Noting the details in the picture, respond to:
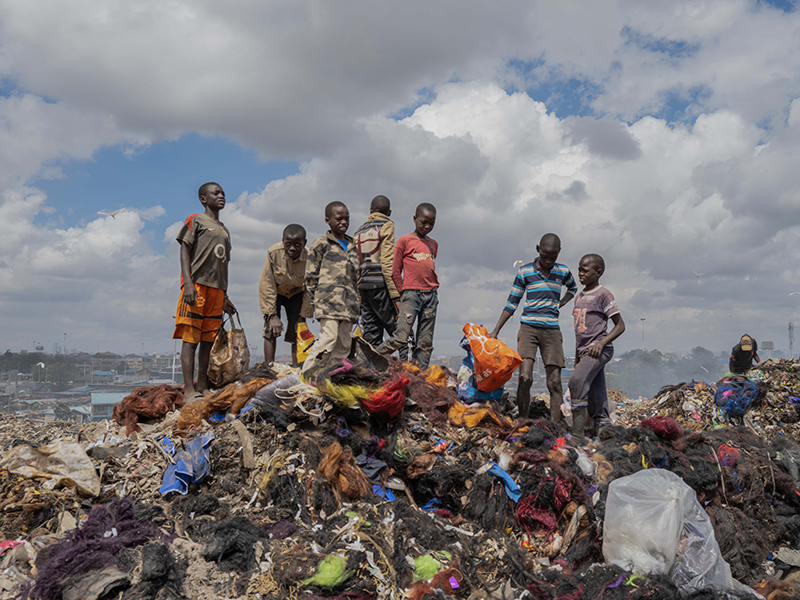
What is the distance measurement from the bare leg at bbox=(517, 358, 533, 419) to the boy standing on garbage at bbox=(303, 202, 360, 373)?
2.07m

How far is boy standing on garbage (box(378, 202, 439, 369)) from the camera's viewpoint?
6.66 m

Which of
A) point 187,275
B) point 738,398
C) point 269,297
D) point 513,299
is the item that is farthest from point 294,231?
point 738,398

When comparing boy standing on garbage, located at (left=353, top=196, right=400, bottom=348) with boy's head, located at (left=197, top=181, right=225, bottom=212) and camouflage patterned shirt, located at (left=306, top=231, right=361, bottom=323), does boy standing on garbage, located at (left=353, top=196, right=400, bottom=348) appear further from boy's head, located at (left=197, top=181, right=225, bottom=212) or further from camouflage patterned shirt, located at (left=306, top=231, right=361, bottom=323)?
boy's head, located at (left=197, top=181, right=225, bottom=212)

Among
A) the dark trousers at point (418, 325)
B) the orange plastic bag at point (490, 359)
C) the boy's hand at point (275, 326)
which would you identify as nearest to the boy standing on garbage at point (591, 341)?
the orange plastic bag at point (490, 359)

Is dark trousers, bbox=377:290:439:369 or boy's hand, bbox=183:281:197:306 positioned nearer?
boy's hand, bbox=183:281:197:306

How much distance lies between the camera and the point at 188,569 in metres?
3.26

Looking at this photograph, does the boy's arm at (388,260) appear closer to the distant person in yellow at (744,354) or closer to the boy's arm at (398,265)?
the boy's arm at (398,265)

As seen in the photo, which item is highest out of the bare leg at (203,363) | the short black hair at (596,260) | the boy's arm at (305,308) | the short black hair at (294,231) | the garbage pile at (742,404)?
the short black hair at (294,231)

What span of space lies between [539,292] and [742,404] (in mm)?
5974

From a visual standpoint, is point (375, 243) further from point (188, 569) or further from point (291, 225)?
point (188, 569)

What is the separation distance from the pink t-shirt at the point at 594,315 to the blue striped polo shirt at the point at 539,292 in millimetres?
292

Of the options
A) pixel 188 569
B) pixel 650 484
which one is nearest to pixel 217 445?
pixel 188 569

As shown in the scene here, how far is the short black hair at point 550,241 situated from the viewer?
592cm

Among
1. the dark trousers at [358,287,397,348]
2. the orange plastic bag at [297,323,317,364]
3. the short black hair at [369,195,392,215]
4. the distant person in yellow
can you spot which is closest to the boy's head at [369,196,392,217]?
the short black hair at [369,195,392,215]
